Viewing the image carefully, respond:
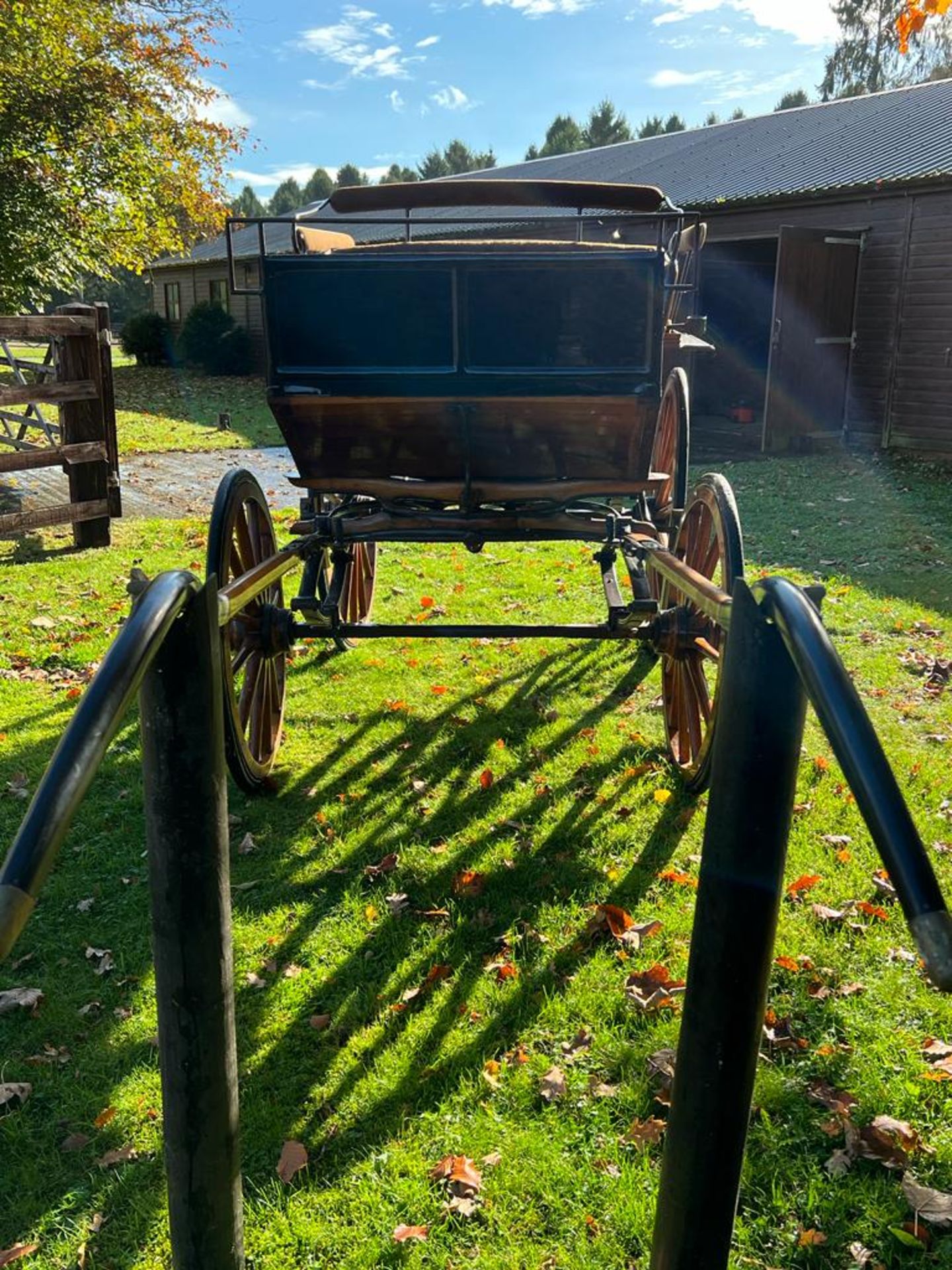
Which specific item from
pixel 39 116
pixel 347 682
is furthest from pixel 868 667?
pixel 39 116

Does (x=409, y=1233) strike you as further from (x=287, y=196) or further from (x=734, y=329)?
(x=287, y=196)

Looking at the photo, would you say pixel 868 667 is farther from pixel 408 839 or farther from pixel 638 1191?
pixel 638 1191

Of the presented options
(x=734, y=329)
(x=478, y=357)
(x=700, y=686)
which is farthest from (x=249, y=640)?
(x=734, y=329)

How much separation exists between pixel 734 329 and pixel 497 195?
1740 cm

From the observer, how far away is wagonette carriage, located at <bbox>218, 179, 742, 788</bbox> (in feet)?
12.1

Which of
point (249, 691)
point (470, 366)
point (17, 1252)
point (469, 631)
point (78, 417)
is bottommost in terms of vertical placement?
point (17, 1252)

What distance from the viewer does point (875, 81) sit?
44.1 m

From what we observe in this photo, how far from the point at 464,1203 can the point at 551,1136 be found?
0.94ft

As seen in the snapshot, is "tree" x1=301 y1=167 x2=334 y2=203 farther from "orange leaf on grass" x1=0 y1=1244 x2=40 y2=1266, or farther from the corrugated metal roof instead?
"orange leaf on grass" x1=0 y1=1244 x2=40 y2=1266

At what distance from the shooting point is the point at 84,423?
805 cm

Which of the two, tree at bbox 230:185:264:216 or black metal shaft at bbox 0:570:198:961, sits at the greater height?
tree at bbox 230:185:264:216

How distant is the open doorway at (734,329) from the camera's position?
1908 centimetres

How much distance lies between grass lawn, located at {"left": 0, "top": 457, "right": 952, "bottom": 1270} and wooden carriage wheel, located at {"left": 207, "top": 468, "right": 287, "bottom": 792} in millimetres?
221

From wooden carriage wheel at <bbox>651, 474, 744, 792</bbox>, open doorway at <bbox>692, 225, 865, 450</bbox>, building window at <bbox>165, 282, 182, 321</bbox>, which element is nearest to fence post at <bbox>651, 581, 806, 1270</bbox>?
wooden carriage wheel at <bbox>651, 474, 744, 792</bbox>
